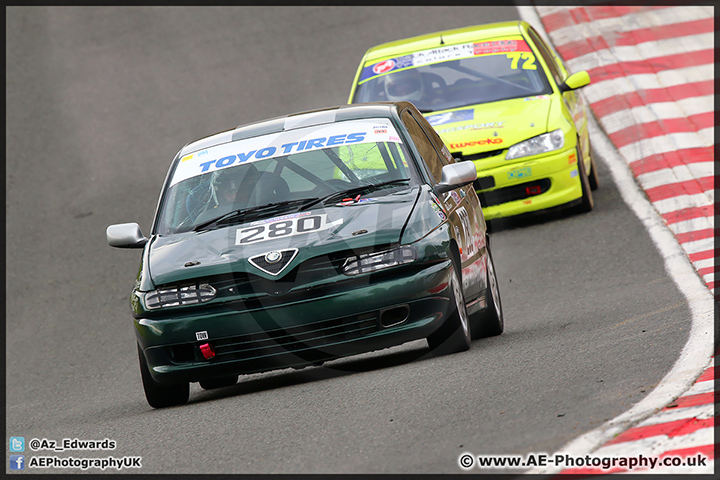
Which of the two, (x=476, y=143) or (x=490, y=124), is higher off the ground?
(x=490, y=124)

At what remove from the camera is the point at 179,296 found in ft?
21.7

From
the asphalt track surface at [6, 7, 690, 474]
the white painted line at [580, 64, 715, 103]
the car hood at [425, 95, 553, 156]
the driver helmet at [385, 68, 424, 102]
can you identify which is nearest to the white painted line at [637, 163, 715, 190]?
the asphalt track surface at [6, 7, 690, 474]

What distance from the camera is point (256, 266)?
21.3 ft

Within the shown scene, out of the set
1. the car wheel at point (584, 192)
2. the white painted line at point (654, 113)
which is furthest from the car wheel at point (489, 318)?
the white painted line at point (654, 113)

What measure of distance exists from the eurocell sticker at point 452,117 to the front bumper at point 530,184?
1.55ft

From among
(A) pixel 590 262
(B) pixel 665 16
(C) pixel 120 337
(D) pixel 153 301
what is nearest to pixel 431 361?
(D) pixel 153 301

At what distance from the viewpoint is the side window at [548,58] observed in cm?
1250

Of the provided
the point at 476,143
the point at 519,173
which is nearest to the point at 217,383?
the point at 476,143

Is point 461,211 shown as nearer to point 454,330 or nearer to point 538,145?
point 454,330

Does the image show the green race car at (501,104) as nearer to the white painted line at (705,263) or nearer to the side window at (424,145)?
the white painted line at (705,263)

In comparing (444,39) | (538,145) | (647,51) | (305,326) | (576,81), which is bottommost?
(647,51)

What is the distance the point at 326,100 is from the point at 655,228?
26.6 ft

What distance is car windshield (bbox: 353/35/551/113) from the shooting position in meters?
12.1

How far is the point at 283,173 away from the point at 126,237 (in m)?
1.06
